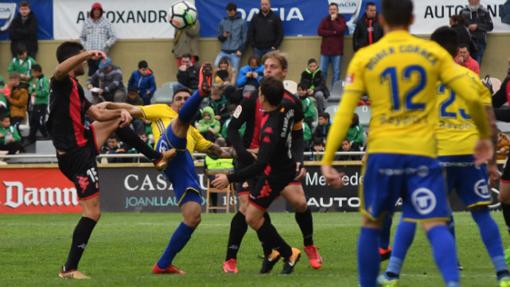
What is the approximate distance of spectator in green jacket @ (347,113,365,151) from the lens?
26.4m

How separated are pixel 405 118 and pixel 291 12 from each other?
22.2m

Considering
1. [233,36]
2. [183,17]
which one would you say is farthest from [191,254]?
[233,36]

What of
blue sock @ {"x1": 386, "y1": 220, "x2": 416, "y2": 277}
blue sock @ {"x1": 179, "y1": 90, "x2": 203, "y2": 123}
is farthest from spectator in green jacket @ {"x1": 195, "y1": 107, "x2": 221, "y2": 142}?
blue sock @ {"x1": 386, "y1": 220, "x2": 416, "y2": 277}

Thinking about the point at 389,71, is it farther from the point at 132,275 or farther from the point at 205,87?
the point at 132,275

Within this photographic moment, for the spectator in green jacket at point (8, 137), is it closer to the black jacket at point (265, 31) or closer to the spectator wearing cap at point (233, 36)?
the spectator wearing cap at point (233, 36)

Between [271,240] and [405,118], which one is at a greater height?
[405,118]

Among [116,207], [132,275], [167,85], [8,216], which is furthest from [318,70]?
[132,275]

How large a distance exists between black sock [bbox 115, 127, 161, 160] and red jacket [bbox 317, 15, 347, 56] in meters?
16.6

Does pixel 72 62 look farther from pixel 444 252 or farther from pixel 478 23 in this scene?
pixel 478 23

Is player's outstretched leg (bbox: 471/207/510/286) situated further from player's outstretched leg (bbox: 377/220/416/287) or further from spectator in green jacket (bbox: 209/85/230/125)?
spectator in green jacket (bbox: 209/85/230/125)

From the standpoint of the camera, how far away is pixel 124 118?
12727 mm

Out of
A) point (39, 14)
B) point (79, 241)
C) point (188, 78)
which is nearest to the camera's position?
point (79, 241)

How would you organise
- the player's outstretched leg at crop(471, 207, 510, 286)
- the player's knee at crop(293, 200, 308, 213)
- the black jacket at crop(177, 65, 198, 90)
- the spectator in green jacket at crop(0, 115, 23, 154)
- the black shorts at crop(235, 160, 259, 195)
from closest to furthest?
the player's outstretched leg at crop(471, 207, 510, 286) → the black shorts at crop(235, 160, 259, 195) → the player's knee at crop(293, 200, 308, 213) → the spectator in green jacket at crop(0, 115, 23, 154) → the black jacket at crop(177, 65, 198, 90)

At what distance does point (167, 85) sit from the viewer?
99.7ft
